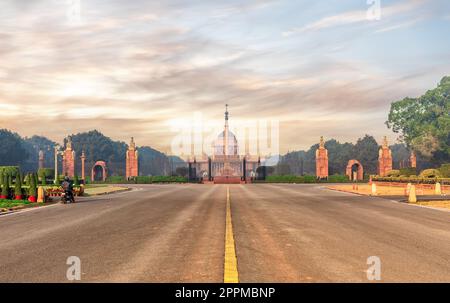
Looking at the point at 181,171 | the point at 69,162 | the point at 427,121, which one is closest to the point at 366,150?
the point at 427,121

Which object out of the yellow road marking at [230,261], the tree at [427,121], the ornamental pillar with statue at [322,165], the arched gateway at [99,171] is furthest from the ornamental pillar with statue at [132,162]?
the yellow road marking at [230,261]

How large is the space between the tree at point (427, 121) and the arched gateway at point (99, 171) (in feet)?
171

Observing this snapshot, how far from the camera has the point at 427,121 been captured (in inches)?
3386

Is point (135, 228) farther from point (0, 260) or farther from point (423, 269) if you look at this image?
point (423, 269)

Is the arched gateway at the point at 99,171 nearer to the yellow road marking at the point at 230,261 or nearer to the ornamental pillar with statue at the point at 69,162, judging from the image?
the ornamental pillar with statue at the point at 69,162

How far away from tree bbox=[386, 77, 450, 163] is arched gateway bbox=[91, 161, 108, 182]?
52050mm

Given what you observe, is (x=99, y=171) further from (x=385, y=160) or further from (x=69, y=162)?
(x=385, y=160)

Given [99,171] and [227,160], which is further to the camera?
[227,160]

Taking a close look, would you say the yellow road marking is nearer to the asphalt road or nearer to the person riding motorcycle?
the asphalt road

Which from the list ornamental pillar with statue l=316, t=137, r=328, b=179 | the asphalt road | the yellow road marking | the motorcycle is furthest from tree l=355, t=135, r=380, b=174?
the yellow road marking

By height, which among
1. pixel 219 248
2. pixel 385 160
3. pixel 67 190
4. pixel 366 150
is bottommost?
pixel 219 248

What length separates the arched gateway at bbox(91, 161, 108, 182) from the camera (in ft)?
276

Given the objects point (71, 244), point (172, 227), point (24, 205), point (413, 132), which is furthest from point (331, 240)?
point (413, 132)

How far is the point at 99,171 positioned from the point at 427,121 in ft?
193
